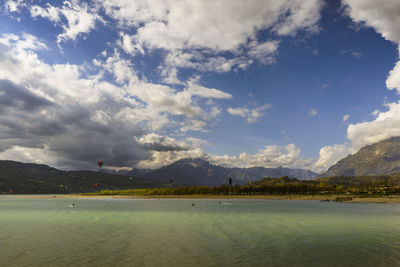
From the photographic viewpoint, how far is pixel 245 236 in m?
39.5

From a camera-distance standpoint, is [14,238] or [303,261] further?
[14,238]

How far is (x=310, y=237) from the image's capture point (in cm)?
3875

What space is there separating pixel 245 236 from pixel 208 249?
10712 millimetres

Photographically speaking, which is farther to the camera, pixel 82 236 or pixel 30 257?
pixel 82 236

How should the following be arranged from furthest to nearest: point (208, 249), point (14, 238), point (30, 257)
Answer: point (14, 238) → point (208, 249) → point (30, 257)

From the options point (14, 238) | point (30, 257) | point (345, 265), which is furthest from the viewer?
point (14, 238)

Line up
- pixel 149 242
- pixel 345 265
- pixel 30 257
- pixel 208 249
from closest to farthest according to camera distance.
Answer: pixel 345 265
pixel 30 257
pixel 208 249
pixel 149 242

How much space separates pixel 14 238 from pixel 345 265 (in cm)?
4147

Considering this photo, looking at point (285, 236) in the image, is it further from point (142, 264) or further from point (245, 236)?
point (142, 264)

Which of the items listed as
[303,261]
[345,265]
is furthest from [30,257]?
[345,265]

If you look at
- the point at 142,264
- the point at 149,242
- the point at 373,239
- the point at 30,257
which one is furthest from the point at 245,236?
the point at 30,257

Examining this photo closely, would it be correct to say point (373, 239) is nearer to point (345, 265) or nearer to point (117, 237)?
point (345, 265)

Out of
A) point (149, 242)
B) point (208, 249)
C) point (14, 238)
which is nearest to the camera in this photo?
point (208, 249)

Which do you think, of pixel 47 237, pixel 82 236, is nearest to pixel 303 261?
pixel 82 236
